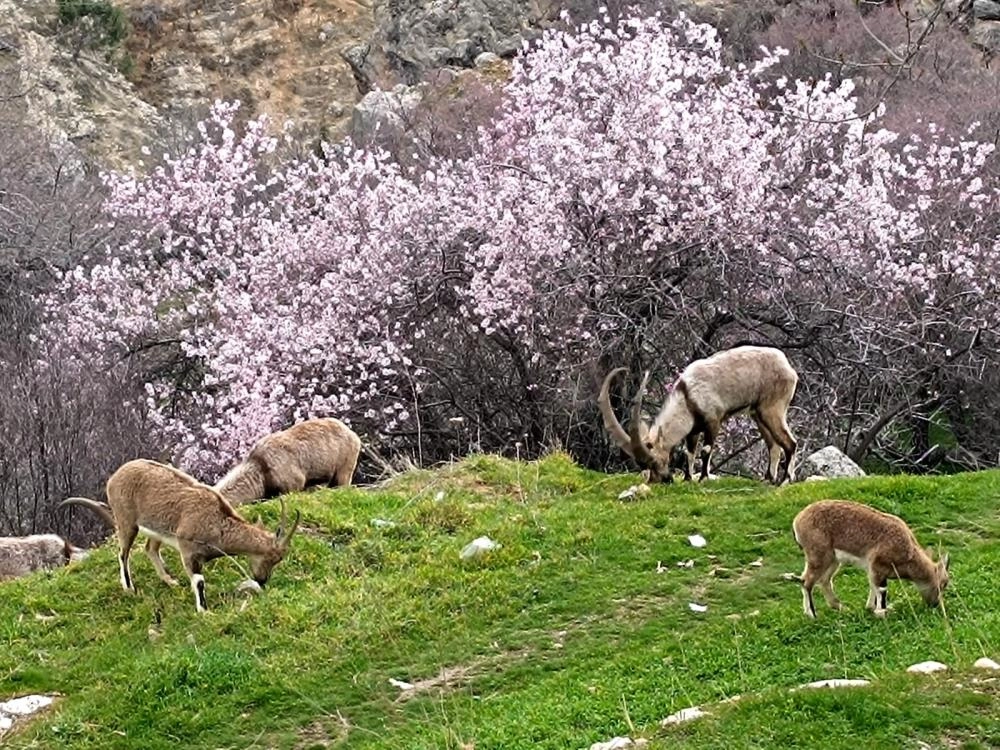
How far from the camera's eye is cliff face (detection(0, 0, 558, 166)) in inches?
1891

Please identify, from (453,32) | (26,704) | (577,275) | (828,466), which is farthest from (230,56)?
(26,704)

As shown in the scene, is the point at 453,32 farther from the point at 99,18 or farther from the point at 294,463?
the point at 294,463

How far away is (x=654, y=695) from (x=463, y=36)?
42.9 m

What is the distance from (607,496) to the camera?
12.2m

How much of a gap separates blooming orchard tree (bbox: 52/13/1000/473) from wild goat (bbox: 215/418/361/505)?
6.61 ft

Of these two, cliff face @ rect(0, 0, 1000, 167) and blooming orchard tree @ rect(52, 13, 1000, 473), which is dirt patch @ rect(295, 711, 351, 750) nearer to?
blooming orchard tree @ rect(52, 13, 1000, 473)

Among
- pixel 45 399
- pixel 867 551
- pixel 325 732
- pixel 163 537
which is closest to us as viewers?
pixel 325 732

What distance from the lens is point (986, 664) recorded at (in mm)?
6781

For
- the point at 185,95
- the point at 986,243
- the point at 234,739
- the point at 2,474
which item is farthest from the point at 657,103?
the point at 185,95

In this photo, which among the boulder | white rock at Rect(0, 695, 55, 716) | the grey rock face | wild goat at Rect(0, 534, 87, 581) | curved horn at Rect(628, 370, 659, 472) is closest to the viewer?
white rock at Rect(0, 695, 55, 716)

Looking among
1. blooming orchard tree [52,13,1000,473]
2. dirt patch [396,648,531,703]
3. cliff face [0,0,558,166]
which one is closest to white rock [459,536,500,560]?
dirt patch [396,648,531,703]

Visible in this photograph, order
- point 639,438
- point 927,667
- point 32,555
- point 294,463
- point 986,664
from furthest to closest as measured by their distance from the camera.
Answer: point 32,555, point 294,463, point 639,438, point 927,667, point 986,664

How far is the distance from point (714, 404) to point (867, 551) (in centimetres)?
391

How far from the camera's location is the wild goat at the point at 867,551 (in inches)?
320
